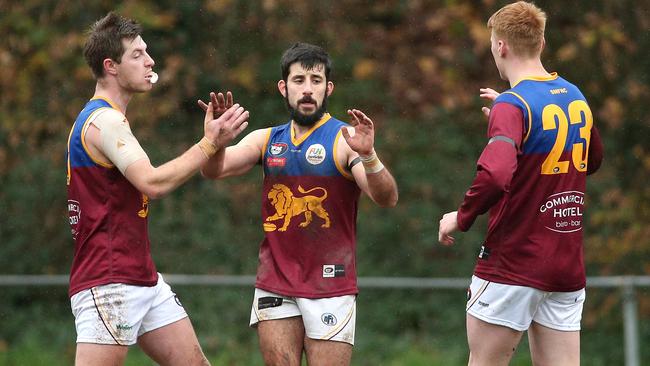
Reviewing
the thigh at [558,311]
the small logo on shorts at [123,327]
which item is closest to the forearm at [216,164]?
the small logo on shorts at [123,327]

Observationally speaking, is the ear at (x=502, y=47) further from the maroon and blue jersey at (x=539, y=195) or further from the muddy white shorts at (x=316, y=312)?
the muddy white shorts at (x=316, y=312)

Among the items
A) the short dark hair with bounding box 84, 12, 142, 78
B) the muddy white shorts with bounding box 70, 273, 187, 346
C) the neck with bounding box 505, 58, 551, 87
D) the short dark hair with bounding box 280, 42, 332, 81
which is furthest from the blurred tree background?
the neck with bounding box 505, 58, 551, 87

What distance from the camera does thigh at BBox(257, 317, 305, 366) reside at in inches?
237

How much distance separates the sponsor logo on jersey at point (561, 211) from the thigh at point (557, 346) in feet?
1.80

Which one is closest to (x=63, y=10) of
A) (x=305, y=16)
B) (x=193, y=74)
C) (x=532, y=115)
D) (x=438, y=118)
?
(x=193, y=74)

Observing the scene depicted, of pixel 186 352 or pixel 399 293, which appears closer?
A: pixel 186 352

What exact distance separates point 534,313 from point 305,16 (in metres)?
A: 7.20

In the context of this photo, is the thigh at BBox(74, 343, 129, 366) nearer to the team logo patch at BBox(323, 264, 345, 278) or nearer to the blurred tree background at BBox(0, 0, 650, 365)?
the team logo patch at BBox(323, 264, 345, 278)

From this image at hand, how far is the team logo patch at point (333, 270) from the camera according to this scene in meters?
6.12

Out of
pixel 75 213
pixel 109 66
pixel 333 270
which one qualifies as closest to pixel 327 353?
pixel 333 270

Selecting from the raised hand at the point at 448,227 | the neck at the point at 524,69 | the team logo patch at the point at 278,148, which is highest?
the neck at the point at 524,69

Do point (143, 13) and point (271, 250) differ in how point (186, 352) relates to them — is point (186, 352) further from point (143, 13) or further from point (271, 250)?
point (143, 13)

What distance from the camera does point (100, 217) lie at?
5789 millimetres

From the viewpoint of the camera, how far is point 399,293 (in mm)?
10633
